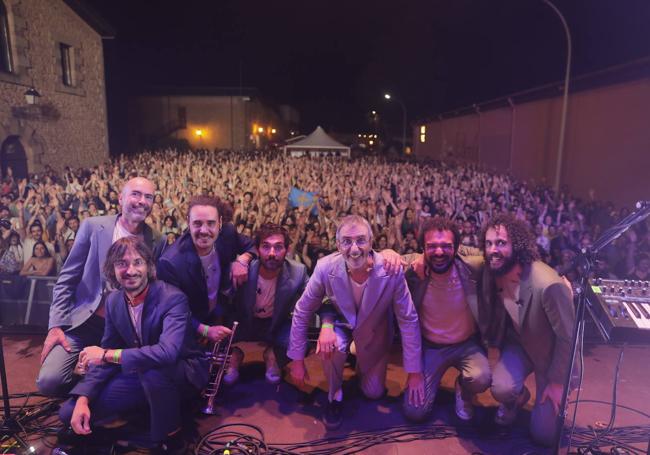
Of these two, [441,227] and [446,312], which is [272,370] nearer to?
[446,312]

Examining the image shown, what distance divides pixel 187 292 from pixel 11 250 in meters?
3.29

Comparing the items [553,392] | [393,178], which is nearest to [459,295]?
[553,392]

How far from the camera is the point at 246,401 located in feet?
11.5

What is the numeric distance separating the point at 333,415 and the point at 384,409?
0.42 m

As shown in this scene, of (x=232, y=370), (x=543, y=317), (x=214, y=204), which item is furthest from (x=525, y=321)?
(x=214, y=204)

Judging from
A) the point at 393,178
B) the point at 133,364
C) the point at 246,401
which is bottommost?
the point at 246,401

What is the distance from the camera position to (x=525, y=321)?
3082 millimetres

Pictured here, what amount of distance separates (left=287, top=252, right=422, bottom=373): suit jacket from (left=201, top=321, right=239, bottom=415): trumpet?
19.8 inches

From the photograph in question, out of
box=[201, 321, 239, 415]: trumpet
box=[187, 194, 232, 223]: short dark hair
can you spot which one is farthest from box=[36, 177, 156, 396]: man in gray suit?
box=[201, 321, 239, 415]: trumpet

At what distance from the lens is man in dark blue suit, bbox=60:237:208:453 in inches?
107

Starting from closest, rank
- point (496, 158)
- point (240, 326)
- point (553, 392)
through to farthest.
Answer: point (553, 392)
point (240, 326)
point (496, 158)

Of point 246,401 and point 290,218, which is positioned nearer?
point 246,401

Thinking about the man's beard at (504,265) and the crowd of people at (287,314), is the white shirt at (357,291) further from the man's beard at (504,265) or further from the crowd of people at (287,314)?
the man's beard at (504,265)

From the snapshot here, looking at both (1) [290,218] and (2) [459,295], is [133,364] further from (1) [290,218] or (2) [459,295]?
(1) [290,218]
